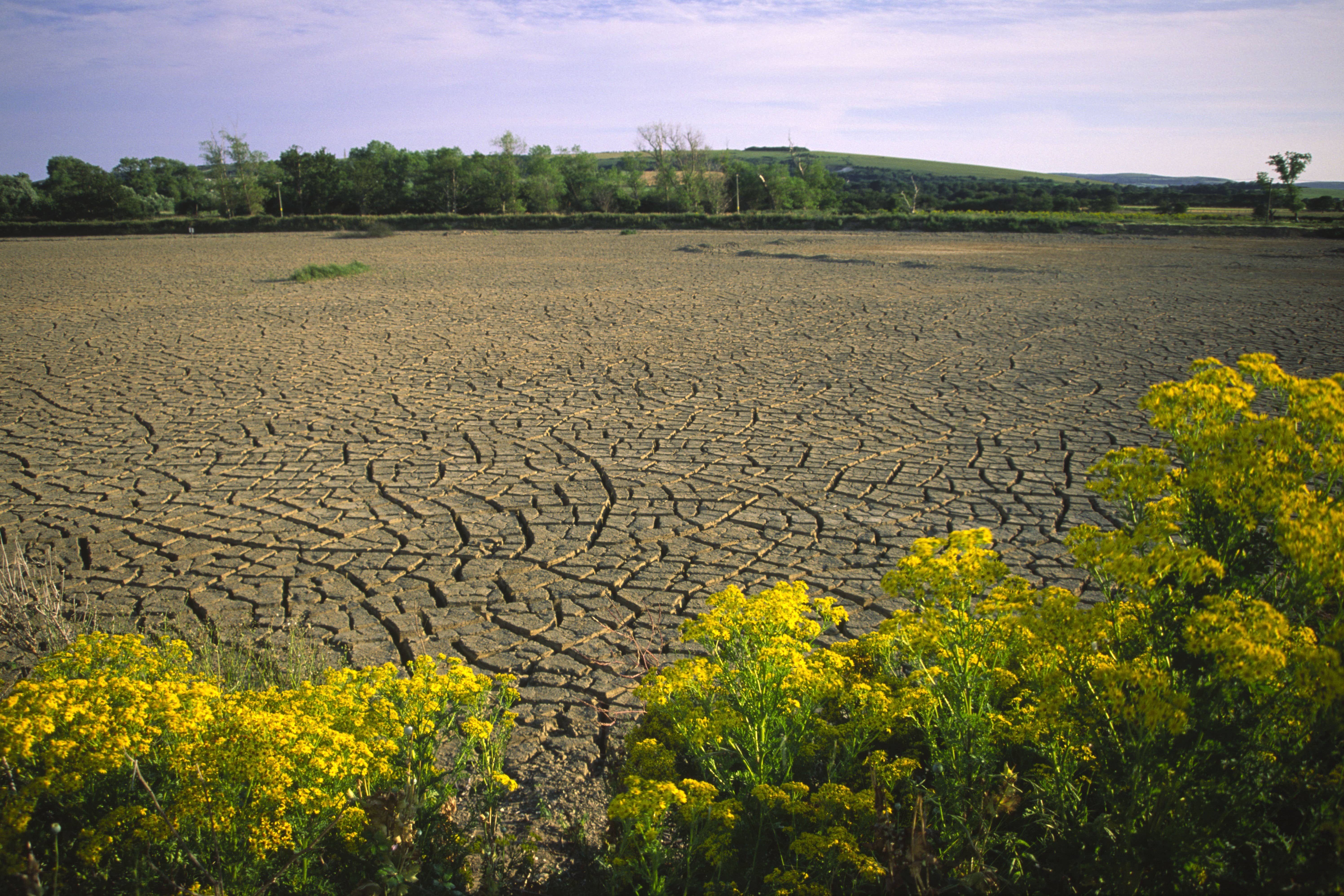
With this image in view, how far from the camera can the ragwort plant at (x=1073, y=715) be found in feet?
6.07

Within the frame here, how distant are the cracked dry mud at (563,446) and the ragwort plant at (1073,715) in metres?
0.84

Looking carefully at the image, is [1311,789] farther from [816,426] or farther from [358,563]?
[816,426]

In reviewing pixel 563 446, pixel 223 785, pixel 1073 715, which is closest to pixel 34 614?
pixel 223 785

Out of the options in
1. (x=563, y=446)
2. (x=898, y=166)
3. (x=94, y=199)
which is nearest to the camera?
(x=563, y=446)

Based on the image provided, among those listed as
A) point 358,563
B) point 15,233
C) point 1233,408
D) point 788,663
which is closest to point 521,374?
point 358,563

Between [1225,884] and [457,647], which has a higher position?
[1225,884]

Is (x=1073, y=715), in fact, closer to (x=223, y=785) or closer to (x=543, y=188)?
(x=223, y=785)

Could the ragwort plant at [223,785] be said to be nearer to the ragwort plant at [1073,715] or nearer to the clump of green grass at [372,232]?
the ragwort plant at [1073,715]

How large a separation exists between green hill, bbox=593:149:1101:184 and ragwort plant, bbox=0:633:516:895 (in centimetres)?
11749

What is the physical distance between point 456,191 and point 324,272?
1739 inches

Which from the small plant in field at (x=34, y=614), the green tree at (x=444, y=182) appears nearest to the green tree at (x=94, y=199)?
the green tree at (x=444, y=182)

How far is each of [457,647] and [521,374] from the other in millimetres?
5919

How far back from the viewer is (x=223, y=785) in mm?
2115

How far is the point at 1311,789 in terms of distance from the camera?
6.12ft
